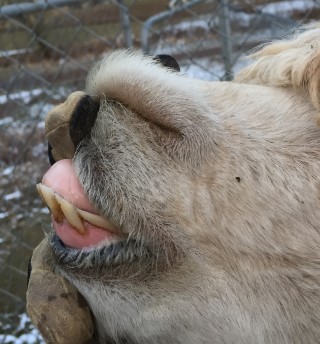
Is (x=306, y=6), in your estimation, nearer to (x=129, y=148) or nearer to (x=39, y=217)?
(x=39, y=217)

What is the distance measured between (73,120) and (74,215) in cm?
18

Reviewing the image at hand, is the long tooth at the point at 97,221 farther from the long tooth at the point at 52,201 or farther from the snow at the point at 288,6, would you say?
the snow at the point at 288,6

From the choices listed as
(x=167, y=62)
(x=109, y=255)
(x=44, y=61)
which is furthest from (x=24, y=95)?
(x=109, y=255)

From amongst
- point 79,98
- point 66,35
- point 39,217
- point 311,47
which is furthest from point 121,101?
point 66,35

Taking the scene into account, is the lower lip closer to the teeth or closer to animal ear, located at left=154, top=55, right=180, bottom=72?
the teeth

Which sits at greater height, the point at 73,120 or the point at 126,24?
the point at 73,120

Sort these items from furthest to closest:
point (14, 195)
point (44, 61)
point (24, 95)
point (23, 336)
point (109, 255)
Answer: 1. point (44, 61)
2. point (24, 95)
3. point (14, 195)
4. point (23, 336)
5. point (109, 255)

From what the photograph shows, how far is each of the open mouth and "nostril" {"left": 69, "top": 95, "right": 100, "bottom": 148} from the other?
79mm

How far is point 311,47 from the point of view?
1.46 metres

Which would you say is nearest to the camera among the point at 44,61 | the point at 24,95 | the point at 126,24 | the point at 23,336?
the point at 126,24

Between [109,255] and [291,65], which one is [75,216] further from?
[291,65]

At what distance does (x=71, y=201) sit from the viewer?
122 cm

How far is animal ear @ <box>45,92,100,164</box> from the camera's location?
A: 125cm

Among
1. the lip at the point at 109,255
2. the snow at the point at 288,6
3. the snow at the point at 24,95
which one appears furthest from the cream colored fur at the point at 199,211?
the snow at the point at 288,6
